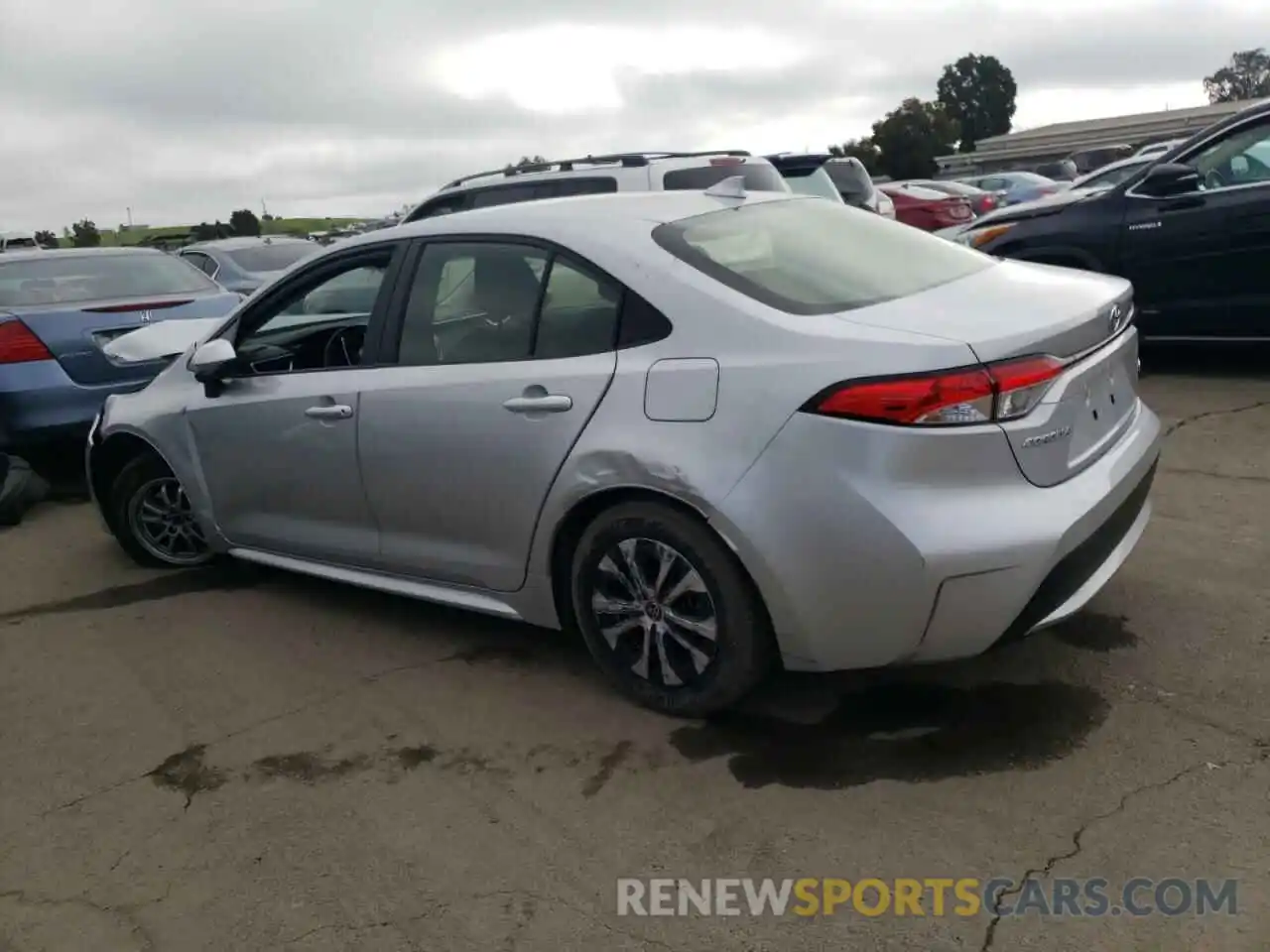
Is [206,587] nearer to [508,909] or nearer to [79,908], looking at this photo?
[79,908]

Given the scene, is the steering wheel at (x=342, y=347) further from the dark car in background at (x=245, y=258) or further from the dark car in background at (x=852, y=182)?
the dark car in background at (x=852, y=182)

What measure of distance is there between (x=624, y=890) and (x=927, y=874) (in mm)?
728

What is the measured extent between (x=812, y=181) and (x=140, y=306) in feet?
20.1

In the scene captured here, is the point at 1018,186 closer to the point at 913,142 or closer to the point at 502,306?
the point at 502,306

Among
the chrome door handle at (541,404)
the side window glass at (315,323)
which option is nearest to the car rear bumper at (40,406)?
the side window glass at (315,323)

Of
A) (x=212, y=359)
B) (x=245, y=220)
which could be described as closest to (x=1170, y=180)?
(x=212, y=359)

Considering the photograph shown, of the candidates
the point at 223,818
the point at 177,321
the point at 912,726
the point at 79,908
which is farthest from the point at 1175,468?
the point at 177,321

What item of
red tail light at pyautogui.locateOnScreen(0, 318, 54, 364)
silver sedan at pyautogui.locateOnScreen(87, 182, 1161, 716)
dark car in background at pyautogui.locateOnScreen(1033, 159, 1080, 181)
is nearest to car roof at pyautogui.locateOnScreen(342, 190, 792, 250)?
silver sedan at pyautogui.locateOnScreen(87, 182, 1161, 716)

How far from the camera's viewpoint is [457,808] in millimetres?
3234

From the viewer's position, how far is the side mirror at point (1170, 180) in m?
7.02

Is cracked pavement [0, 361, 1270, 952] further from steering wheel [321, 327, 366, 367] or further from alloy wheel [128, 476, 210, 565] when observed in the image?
steering wheel [321, 327, 366, 367]

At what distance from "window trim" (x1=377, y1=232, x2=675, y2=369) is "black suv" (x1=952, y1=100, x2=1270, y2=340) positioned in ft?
16.1

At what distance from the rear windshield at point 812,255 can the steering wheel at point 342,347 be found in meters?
1.61

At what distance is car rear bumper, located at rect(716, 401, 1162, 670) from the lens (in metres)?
3.00
